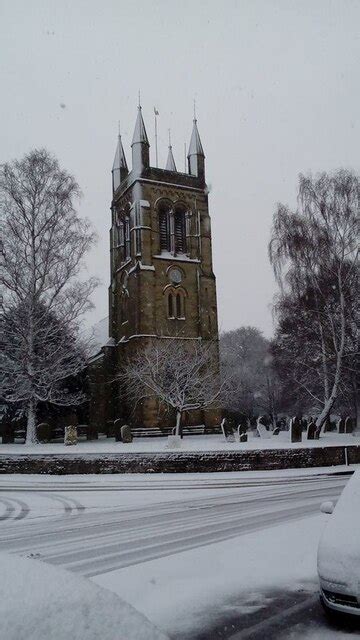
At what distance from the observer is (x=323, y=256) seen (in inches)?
1102

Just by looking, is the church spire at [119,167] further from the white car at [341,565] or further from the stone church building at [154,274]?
the white car at [341,565]

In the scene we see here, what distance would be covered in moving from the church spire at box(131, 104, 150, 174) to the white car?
132ft

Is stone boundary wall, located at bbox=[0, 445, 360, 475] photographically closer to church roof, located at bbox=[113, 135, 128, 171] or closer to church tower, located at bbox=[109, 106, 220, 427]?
church tower, located at bbox=[109, 106, 220, 427]

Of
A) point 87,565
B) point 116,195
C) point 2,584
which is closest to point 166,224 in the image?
point 116,195

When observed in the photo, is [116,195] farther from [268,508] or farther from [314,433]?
[268,508]

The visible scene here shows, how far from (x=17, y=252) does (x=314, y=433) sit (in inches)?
670

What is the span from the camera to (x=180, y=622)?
16.7ft

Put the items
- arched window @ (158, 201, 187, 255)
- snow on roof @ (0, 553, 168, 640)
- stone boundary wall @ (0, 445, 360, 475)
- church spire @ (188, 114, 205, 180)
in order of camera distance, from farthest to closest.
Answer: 1. church spire @ (188, 114, 205, 180)
2. arched window @ (158, 201, 187, 255)
3. stone boundary wall @ (0, 445, 360, 475)
4. snow on roof @ (0, 553, 168, 640)

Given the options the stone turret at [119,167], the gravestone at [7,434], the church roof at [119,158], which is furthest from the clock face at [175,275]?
the gravestone at [7,434]

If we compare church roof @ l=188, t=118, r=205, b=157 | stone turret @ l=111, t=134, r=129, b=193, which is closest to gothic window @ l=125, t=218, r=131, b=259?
stone turret @ l=111, t=134, r=129, b=193

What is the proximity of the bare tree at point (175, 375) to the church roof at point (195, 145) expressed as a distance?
54.9 ft

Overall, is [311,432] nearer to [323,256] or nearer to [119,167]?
[323,256]

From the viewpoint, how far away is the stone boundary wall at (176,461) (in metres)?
20.2

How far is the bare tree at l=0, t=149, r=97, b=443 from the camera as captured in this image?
28.1 m
